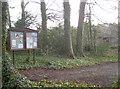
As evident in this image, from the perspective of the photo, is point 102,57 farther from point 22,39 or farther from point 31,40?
point 22,39

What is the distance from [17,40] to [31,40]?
91 cm

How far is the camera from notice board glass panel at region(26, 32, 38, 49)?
838cm

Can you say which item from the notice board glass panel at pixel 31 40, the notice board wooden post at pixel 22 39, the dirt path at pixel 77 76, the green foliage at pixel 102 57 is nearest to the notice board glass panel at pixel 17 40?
the notice board wooden post at pixel 22 39

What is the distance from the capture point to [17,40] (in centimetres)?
791

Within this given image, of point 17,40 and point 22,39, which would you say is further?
Result: point 22,39

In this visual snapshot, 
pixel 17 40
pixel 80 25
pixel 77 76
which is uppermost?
pixel 80 25

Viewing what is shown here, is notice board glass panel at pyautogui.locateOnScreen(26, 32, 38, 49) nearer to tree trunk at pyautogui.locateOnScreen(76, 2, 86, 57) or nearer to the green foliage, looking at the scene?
tree trunk at pyautogui.locateOnScreen(76, 2, 86, 57)

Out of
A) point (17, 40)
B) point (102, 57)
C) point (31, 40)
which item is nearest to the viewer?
point (17, 40)

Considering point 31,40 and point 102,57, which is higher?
point 31,40

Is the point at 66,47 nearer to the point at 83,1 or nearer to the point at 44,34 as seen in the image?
the point at 44,34

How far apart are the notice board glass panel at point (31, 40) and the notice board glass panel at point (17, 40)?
0.32 metres

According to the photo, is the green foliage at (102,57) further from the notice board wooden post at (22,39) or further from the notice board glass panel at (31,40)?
the notice board wooden post at (22,39)

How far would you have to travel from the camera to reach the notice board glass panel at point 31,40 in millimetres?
8377

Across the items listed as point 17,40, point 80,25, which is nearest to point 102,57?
point 80,25
